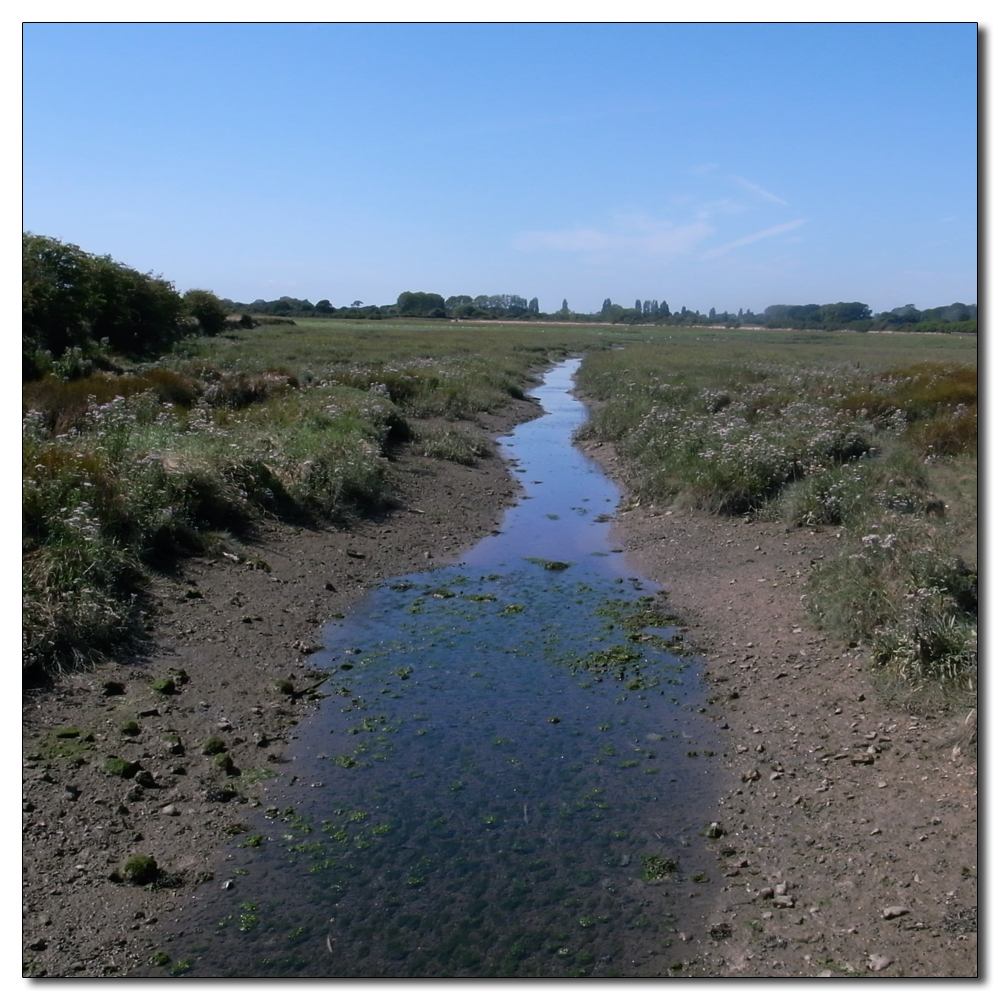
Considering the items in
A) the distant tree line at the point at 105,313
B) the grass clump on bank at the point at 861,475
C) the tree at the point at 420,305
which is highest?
the tree at the point at 420,305

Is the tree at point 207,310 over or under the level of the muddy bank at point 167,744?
over

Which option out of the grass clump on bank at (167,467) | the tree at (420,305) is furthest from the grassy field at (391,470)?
the tree at (420,305)

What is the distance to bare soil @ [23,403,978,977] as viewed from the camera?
4785 millimetres

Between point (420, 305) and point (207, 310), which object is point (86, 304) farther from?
point (420, 305)

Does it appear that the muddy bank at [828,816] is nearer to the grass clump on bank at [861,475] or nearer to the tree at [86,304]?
the grass clump on bank at [861,475]

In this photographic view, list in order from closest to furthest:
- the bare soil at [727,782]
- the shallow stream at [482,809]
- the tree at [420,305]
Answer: the bare soil at [727,782] < the shallow stream at [482,809] < the tree at [420,305]

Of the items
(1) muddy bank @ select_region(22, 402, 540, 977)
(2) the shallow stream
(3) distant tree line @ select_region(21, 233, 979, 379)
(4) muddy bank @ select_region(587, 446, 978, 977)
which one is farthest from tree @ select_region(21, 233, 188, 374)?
(4) muddy bank @ select_region(587, 446, 978, 977)

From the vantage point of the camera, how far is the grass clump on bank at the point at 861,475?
7797 millimetres

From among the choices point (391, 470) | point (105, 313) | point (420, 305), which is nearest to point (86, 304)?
point (105, 313)

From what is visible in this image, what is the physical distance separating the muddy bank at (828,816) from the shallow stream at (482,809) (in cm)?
27

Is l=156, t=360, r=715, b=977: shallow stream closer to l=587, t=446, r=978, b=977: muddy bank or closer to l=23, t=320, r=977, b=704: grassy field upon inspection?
l=587, t=446, r=978, b=977: muddy bank

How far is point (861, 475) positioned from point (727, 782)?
7.81 m

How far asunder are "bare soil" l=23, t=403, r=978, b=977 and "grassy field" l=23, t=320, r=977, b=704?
1.79 feet

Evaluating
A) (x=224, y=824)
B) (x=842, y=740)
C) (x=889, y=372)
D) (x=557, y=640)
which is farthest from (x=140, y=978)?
(x=889, y=372)
